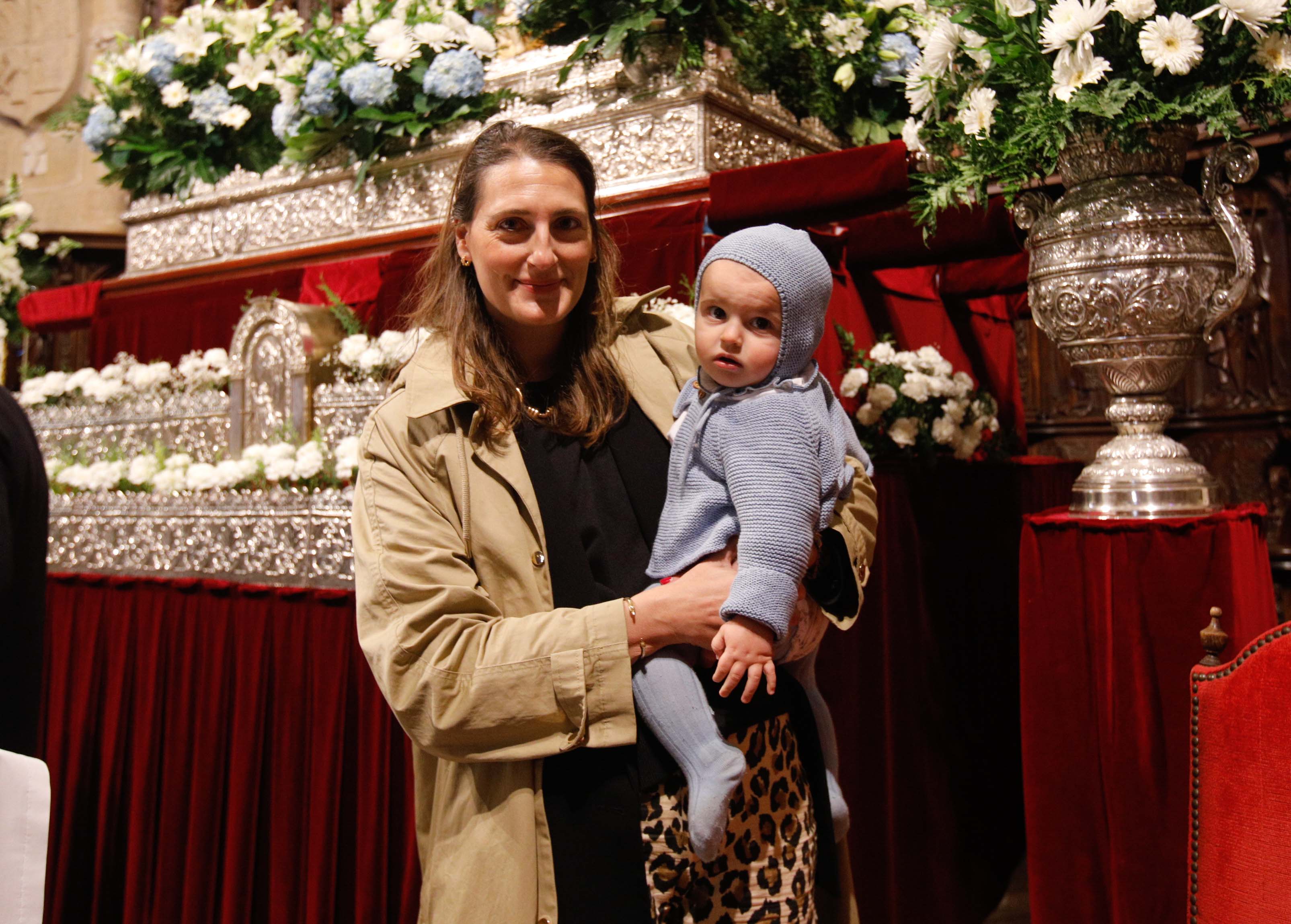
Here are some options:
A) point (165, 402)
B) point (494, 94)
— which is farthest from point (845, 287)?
point (165, 402)

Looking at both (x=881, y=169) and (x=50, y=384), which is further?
(x=50, y=384)

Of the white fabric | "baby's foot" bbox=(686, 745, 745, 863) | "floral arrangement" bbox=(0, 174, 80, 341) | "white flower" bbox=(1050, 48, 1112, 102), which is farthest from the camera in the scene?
"floral arrangement" bbox=(0, 174, 80, 341)

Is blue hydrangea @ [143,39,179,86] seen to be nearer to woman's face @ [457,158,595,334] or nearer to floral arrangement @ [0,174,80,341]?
floral arrangement @ [0,174,80,341]

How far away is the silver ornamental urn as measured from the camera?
6.25ft

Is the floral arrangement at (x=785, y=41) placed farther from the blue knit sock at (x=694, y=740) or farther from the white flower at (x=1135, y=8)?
the blue knit sock at (x=694, y=740)

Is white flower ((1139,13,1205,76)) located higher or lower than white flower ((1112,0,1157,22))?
lower

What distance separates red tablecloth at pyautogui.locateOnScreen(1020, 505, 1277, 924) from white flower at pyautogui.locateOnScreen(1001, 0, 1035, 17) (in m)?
0.94

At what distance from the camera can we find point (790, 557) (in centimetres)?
135

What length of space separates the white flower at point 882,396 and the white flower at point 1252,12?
1.24 metres

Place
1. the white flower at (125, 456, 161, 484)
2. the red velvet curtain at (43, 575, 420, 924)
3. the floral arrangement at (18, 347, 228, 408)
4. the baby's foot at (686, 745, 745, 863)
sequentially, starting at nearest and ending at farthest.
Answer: the baby's foot at (686, 745, 745, 863) → the red velvet curtain at (43, 575, 420, 924) → the white flower at (125, 456, 161, 484) → the floral arrangement at (18, 347, 228, 408)

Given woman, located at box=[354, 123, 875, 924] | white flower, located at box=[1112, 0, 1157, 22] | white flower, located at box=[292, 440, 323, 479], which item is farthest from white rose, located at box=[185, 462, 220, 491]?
white flower, located at box=[1112, 0, 1157, 22]

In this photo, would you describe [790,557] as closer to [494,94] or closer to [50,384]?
[494,94]

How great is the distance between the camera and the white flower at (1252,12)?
1.70 meters

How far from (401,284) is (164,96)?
91.0 inches
